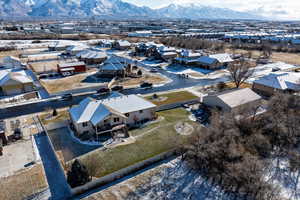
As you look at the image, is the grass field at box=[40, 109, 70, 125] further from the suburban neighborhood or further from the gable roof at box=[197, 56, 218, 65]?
the gable roof at box=[197, 56, 218, 65]

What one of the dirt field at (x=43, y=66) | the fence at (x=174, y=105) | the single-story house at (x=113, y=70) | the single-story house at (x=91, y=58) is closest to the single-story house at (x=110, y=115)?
the fence at (x=174, y=105)

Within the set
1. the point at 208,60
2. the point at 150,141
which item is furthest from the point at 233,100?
the point at 208,60

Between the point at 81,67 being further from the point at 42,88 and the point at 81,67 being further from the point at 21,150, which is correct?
the point at 21,150

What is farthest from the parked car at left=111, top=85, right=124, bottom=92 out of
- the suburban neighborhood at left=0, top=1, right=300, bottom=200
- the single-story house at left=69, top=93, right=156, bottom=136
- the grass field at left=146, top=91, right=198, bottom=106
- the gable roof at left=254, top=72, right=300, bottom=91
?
the gable roof at left=254, top=72, right=300, bottom=91

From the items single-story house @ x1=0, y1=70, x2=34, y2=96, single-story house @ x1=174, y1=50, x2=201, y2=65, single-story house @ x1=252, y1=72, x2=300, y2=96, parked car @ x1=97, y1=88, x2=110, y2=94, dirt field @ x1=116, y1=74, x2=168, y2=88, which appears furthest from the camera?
single-story house @ x1=174, y1=50, x2=201, y2=65

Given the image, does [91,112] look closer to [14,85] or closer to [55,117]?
[55,117]

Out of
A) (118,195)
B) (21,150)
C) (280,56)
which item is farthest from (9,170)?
(280,56)

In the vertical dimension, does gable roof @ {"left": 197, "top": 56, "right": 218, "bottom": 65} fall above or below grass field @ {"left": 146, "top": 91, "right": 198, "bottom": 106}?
above
